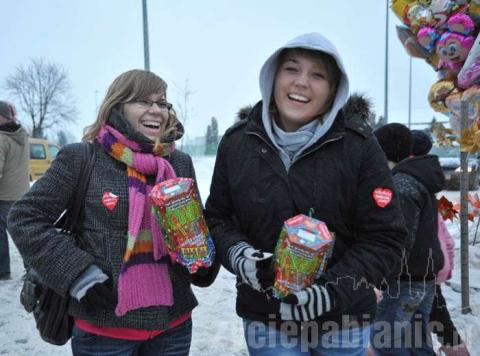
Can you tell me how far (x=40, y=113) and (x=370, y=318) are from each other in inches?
1579

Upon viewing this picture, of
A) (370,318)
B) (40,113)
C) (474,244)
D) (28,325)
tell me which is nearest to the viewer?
(370,318)

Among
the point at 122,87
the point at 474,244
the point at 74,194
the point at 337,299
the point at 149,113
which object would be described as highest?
the point at 122,87

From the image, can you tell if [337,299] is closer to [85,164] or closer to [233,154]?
[233,154]

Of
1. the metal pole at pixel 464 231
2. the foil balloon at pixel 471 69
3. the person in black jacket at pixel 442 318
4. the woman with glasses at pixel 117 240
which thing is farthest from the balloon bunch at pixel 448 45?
the woman with glasses at pixel 117 240

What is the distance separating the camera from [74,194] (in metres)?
1.77

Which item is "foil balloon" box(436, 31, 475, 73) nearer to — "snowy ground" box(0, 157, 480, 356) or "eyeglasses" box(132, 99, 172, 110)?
"snowy ground" box(0, 157, 480, 356)

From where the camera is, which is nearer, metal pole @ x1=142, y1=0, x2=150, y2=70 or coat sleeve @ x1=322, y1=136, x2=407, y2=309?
coat sleeve @ x1=322, y1=136, x2=407, y2=309

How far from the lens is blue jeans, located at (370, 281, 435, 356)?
2.71 metres

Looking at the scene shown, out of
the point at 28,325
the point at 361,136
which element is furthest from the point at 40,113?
the point at 361,136

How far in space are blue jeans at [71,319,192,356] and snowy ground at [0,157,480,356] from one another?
4.79 feet

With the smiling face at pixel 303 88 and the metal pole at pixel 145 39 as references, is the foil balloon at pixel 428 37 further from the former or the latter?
the smiling face at pixel 303 88

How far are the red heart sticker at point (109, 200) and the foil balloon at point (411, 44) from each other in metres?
6.10

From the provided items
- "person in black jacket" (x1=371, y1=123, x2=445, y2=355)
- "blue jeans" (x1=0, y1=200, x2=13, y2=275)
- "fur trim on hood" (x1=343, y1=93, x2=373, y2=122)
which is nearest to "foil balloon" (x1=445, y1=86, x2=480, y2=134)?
"person in black jacket" (x1=371, y1=123, x2=445, y2=355)

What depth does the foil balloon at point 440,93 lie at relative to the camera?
628 cm
